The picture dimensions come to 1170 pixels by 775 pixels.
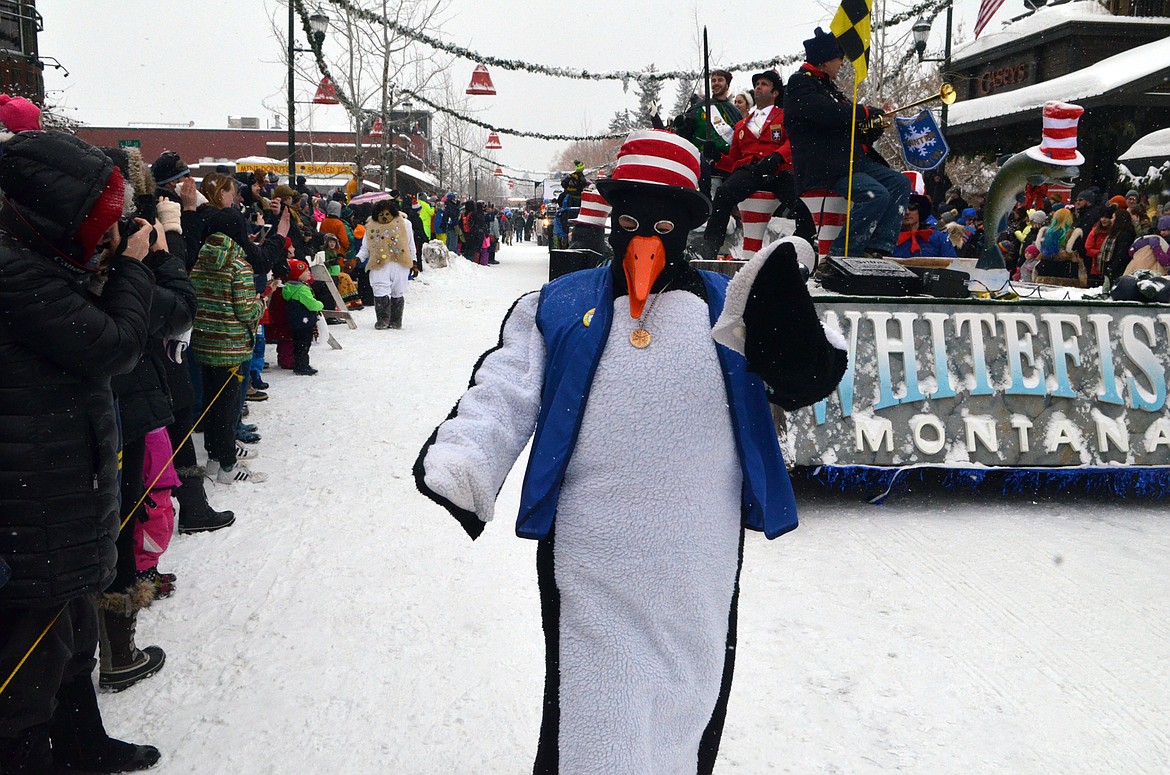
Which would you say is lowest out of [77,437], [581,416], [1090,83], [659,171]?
[77,437]

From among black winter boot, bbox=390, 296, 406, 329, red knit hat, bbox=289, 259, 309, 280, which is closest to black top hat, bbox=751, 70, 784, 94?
red knit hat, bbox=289, 259, 309, 280

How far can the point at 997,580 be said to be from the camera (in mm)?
4324

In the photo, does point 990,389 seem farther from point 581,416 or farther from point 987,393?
point 581,416

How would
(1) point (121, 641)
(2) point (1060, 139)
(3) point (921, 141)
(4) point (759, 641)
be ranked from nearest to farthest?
1. (1) point (121, 641)
2. (4) point (759, 641)
3. (3) point (921, 141)
4. (2) point (1060, 139)

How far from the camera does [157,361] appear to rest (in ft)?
13.0

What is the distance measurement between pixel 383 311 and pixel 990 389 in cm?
935

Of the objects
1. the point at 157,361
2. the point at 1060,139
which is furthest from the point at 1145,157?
the point at 157,361

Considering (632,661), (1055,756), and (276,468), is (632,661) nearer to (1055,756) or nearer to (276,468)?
(1055,756)

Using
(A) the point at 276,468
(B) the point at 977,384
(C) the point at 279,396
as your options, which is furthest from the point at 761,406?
(C) the point at 279,396

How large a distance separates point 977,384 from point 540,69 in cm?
1951

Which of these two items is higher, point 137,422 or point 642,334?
point 642,334

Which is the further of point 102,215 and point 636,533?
point 102,215

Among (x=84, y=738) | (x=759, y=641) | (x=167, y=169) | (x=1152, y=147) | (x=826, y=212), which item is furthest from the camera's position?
(x=1152, y=147)

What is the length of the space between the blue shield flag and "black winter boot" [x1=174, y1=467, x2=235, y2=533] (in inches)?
219
